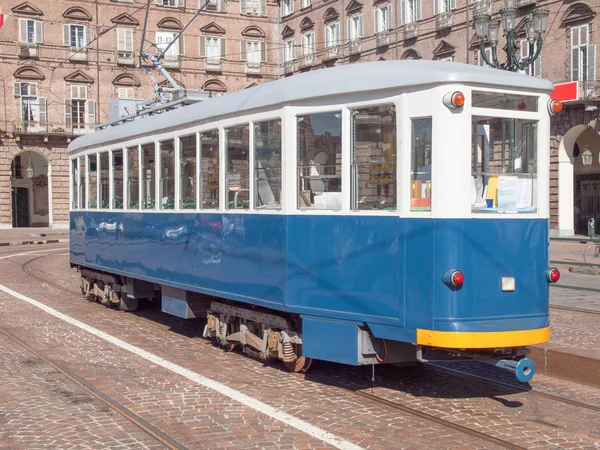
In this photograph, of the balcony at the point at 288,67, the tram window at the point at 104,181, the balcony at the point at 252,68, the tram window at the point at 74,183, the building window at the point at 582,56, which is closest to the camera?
the tram window at the point at 104,181

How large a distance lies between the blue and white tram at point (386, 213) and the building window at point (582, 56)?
84.8ft

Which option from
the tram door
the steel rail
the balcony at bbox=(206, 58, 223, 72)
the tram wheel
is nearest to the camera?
the steel rail

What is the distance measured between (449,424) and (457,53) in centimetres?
3255

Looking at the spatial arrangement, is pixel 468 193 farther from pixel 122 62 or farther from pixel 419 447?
pixel 122 62

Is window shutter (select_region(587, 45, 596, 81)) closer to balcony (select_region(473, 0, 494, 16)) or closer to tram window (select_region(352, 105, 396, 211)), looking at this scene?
balcony (select_region(473, 0, 494, 16))

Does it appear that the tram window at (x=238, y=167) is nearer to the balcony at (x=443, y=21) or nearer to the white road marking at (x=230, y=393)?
the white road marking at (x=230, y=393)

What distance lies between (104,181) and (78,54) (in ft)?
124

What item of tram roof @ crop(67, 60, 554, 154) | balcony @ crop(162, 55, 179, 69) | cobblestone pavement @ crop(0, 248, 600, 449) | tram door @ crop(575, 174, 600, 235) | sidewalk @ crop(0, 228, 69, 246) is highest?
balcony @ crop(162, 55, 179, 69)

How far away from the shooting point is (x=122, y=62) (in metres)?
49.6

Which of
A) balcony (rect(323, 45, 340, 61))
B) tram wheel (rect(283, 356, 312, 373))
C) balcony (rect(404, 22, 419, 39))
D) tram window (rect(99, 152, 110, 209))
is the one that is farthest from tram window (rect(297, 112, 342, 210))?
balcony (rect(323, 45, 340, 61))

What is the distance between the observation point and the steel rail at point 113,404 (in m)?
6.35

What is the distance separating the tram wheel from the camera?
8.54 meters

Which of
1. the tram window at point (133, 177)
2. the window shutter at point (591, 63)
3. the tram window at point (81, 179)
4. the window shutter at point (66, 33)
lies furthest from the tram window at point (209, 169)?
the window shutter at point (66, 33)

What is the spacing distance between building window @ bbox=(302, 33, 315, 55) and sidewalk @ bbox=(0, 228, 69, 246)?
16.4 meters
